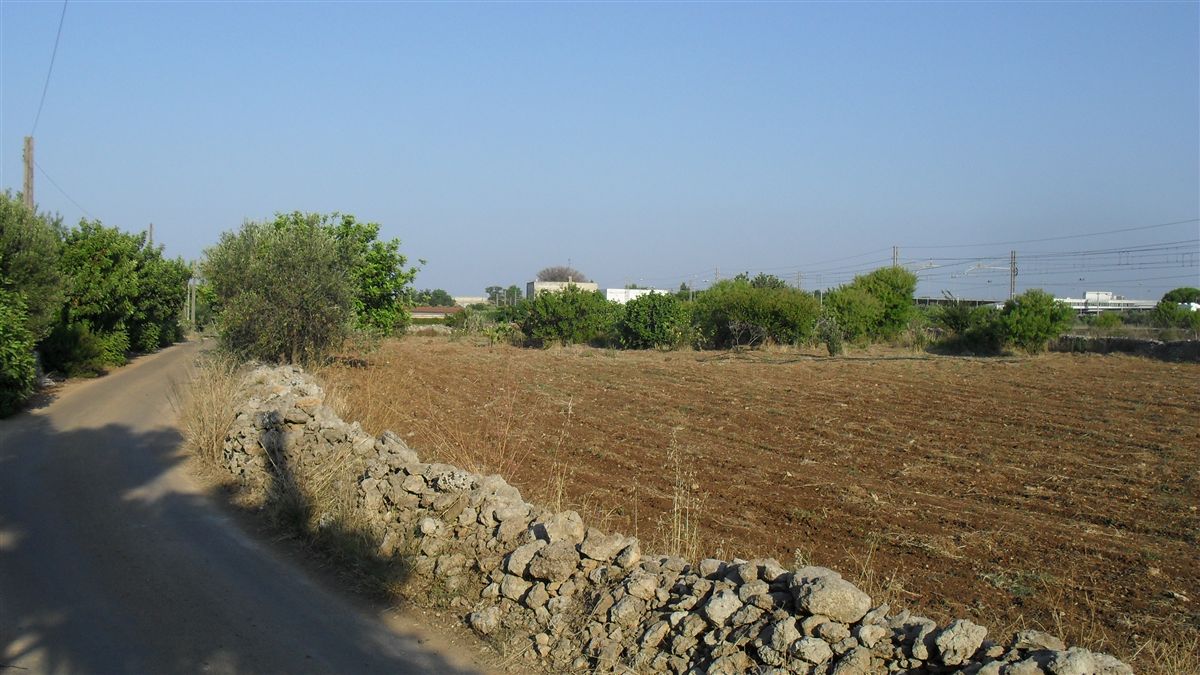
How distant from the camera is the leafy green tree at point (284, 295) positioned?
62.8 feet

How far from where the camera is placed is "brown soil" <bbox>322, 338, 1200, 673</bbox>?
848cm

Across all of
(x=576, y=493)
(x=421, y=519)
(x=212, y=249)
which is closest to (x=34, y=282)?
(x=212, y=249)

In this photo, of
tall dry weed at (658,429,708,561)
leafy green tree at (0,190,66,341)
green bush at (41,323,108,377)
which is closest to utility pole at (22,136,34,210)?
green bush at (41,323,108,377)

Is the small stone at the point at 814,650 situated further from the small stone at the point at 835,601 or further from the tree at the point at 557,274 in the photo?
the tree at the point at 557,274

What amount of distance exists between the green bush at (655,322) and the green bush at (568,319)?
2.70 m

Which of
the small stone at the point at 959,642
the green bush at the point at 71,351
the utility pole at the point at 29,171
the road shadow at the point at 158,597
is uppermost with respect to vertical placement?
the utility pole at the point at 29,171

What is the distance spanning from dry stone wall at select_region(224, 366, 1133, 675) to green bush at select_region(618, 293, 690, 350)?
42.3m

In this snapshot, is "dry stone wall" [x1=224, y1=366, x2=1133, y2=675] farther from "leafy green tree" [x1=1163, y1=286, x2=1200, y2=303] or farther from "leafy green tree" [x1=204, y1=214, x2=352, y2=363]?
"leafy green tree" [x1=1163, y1=286, x2=1200, y2=303]

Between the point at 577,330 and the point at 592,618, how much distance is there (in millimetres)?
48933

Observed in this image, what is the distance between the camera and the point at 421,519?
322 inches

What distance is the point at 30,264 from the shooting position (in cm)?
2222

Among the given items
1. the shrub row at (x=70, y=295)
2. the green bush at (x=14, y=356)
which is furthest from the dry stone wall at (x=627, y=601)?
the shrub row at (x=70, y=295)

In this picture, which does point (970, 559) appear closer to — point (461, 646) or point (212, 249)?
point (461, 646)

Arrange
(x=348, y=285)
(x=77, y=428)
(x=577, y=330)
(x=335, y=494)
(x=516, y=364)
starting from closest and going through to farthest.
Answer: (x=335, y=494) < (x=77, y=428) < (x=348, y=285) < (x=516, y=364) < (x=577, y=330)
